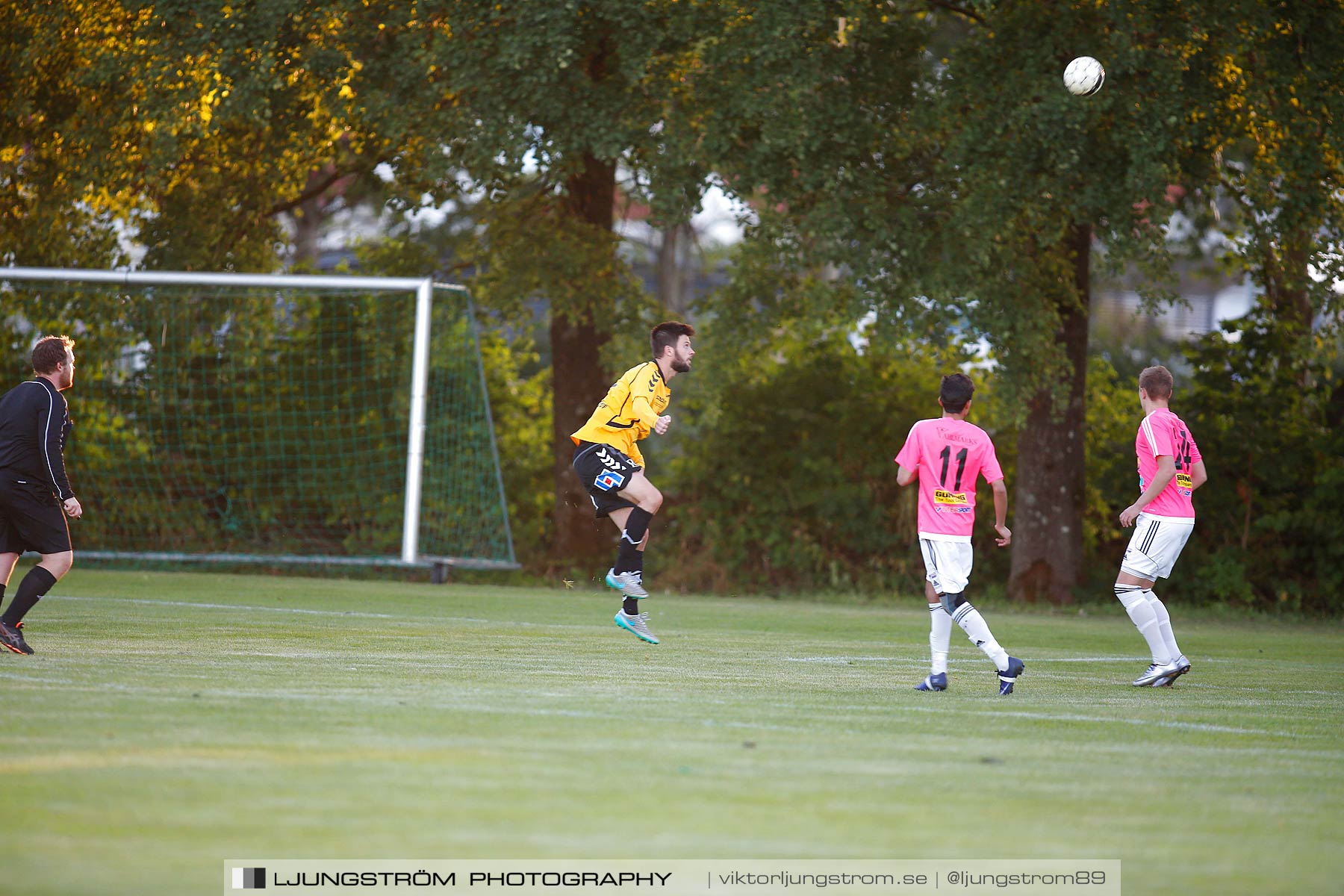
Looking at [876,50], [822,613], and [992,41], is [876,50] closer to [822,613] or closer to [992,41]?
[992,41]

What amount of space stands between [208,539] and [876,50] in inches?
409

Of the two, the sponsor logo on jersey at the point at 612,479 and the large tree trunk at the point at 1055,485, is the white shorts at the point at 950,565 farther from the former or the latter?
the large tree trunk at the point at 1055,485

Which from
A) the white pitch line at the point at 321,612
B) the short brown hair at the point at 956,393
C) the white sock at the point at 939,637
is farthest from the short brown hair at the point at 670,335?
the white sock at the point at 939,637

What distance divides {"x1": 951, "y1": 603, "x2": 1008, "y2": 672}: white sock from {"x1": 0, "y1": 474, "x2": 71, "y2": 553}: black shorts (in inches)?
198

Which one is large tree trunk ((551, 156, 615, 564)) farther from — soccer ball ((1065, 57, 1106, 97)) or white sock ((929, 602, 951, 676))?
white sock ((929, 602, 951, 676))

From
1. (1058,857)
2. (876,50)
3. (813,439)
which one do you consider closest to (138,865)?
(1058,857)

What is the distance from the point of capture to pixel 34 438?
335 inches

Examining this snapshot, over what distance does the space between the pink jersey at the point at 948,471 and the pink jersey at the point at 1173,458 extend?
4.23 feet

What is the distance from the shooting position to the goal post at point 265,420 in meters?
19.1

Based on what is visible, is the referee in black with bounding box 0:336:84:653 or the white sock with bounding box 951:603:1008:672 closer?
the white sock with bounding box 951:603:1008:672

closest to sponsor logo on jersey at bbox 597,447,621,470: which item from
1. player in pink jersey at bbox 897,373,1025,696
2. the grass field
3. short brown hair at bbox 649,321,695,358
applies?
short brown hair at bbox 649,321,695,358

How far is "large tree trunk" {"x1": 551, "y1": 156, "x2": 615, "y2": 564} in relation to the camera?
18953 mm

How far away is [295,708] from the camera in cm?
610

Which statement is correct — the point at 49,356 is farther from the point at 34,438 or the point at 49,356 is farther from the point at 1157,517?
the point at 1157,517
